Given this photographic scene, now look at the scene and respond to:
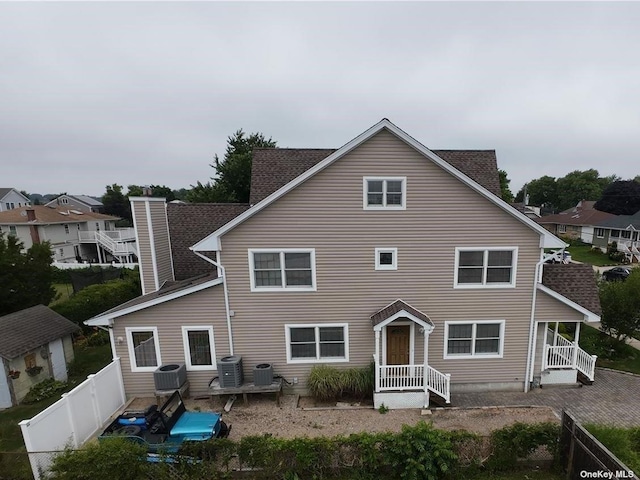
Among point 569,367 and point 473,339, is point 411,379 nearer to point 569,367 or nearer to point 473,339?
point 473,339

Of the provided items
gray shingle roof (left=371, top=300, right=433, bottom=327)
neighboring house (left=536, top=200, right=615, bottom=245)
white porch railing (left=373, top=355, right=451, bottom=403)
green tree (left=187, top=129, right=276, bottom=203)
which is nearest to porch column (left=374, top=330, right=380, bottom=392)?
white porch railing (left=373, top=355, right=451, bottom=403)

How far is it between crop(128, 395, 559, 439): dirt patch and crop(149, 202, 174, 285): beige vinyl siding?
5038mm

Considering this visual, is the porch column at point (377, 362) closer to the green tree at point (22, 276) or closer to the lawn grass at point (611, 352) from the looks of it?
the lawn grass at point (611, 352)

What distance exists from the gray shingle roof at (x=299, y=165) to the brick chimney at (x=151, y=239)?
3983mm

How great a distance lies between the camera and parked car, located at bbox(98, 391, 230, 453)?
783cm

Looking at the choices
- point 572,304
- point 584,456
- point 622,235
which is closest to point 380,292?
point 584,456

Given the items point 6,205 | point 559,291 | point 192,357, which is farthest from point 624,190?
point 6,205

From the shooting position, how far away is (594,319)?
419 inches

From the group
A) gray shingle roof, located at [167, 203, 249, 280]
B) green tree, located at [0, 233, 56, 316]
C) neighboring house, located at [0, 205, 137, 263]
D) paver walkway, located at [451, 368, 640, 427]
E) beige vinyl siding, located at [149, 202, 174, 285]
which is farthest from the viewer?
neighboring house, located at [0, 205, 137, 263]

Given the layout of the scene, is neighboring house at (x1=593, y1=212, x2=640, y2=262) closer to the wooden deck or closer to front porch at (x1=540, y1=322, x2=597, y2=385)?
front porch at (x1=540, y1=322, x2=597, y2=385)

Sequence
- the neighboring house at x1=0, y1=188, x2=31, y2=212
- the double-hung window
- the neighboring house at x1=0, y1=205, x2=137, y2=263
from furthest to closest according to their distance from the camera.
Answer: the neighboring house at x1=0, y1=188, x2=31, y2=212, the neighboring house at x1=0, y1=205, x2=137, y2=263, the double-hung window

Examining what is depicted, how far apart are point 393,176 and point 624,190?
93881mm

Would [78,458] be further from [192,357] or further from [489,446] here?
[489,446]

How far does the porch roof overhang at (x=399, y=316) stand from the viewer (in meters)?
10.1
